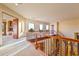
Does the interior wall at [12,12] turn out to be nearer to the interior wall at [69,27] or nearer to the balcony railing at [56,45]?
the balcony railing at [56,45]

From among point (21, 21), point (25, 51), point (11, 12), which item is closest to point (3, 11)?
point (11, 12)

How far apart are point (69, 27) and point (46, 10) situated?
44 cm

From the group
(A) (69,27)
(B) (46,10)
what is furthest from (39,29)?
(A) (69,27)

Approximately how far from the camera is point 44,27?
6.02ft

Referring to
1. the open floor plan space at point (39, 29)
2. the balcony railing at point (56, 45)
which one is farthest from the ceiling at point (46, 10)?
the balcony railing at point (56, 45)

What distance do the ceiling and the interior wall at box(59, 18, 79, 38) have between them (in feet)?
0.20

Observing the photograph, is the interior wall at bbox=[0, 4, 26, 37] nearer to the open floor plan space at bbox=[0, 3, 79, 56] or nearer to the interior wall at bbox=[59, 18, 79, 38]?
the open floor plan space at bbox=[0, 3, 79, 56]

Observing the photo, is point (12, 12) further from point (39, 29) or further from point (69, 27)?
point (69, 27)

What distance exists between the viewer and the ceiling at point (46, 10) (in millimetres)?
1735

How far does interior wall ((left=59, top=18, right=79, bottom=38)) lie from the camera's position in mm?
1784

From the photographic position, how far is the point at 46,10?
69.6 inches

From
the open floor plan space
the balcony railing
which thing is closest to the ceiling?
the open floor plan space

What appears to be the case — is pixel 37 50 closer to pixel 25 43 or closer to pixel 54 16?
pixel 25 43

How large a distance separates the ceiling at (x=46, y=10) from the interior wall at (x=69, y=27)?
0.20ft
